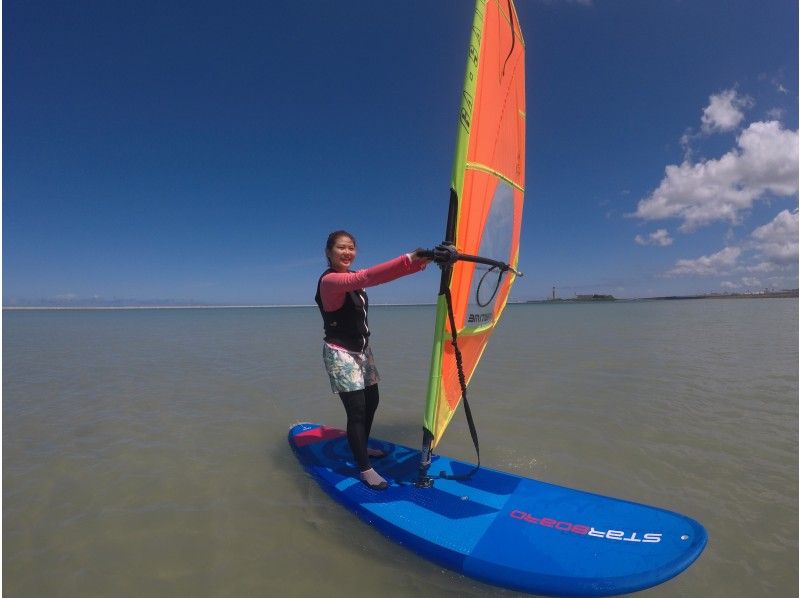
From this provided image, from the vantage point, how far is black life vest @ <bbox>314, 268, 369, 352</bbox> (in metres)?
3.00

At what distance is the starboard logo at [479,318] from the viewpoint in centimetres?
318

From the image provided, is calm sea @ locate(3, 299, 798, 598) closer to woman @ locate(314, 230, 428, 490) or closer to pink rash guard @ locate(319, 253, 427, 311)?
woman @ locate(314, 230, 428, 490)

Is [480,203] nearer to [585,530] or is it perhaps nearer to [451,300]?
[451,300]

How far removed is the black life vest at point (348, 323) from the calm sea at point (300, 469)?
4.57ft

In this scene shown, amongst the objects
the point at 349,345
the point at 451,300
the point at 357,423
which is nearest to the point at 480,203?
the point at 451,300

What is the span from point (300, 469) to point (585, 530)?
2666mm

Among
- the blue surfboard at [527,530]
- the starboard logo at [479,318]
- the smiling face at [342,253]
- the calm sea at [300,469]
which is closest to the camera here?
the blue surfboard at [527,530]

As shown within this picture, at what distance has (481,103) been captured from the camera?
282 centimetres

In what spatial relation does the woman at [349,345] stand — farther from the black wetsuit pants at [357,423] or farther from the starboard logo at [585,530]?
the starboard logo at [585,530]

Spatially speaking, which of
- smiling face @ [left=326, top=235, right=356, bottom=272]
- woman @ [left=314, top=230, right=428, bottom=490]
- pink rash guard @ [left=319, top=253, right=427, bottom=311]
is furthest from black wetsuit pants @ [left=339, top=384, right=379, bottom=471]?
smiling face @ [left=326, top=235, right=356, bottom=272]

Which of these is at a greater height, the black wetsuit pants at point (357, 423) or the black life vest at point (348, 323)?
the black life vest at point (348, 323)

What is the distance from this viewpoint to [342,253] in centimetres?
288

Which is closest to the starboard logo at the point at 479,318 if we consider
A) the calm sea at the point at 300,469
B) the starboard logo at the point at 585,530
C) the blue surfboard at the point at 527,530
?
the blue surfboard at the point at 527,530

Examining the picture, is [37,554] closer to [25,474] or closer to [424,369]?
[25,474]
